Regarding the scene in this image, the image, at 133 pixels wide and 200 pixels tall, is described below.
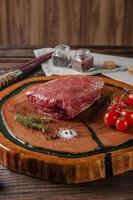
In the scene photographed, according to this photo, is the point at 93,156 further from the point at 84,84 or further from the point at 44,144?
the point at 84,84

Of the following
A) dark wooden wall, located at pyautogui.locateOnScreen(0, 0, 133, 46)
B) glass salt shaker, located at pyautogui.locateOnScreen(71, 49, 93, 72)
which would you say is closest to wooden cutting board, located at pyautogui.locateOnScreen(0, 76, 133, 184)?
glass salt shaker, located at pyautogui.locateOnScreen(71, 49, 93, 72)

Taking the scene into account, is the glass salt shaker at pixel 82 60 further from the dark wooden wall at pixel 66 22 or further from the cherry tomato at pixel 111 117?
the dark wooden wall at pixel 66 22

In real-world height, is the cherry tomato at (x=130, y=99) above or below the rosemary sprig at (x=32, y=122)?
above

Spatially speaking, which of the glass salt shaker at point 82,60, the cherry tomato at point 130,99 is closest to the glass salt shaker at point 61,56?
the glass salt shaker at point 82,60

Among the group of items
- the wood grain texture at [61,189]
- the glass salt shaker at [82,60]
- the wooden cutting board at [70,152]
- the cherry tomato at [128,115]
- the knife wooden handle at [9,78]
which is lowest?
the wood grain texture at [61,189]

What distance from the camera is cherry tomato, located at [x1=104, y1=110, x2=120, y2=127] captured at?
117 cm

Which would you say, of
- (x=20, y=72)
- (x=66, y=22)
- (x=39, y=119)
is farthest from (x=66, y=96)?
(x=66, y=22)

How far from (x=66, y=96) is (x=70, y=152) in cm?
21

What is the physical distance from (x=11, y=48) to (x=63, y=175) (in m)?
0.90

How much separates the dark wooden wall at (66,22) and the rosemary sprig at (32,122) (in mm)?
1027

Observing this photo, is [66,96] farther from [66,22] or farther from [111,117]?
[66,22]

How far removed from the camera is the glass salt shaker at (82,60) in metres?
1.59

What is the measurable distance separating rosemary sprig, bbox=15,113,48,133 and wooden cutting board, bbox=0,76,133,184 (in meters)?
0.01

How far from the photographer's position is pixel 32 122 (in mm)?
1194
